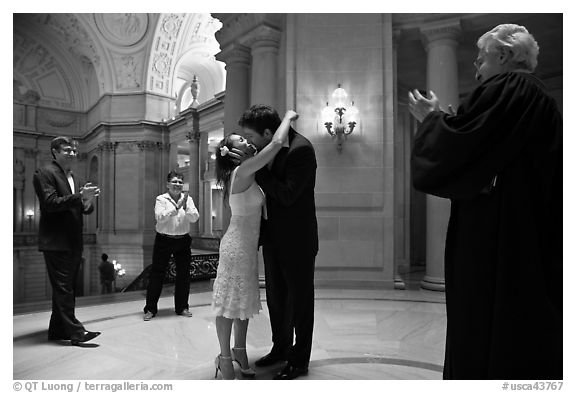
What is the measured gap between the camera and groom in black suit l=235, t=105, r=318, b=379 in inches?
102

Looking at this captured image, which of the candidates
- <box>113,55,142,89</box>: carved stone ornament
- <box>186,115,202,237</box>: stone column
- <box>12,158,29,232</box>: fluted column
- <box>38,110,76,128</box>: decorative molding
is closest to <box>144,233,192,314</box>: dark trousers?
<box>186,115,202,237</box>: stone column

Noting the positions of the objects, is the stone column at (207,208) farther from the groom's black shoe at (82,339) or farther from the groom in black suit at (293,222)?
the groom in black suit at (293,222)

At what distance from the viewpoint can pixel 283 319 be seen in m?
2.85

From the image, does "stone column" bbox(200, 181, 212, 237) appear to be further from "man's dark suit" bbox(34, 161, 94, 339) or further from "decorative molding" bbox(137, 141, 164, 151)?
"man's dark suit" bbox(34, 161, 94, 339)

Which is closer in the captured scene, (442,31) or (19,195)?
(442,31)

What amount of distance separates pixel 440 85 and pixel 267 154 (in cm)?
492

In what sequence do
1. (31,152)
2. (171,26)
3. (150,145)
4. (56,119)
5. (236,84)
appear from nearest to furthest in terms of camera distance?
→ 1. (236,84)
2. (171,26)
3. (150,145)
4. (31,152)
5. (56,119)

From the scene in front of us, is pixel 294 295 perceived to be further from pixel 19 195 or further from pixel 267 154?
pixel 19 195

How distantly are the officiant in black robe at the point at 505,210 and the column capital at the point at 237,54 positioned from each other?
624 cm

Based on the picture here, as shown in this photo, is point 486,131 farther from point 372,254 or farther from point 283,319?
point 372,254

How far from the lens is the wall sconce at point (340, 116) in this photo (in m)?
6.09

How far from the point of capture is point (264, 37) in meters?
6.72

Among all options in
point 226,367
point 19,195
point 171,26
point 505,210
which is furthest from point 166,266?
point 19,195
